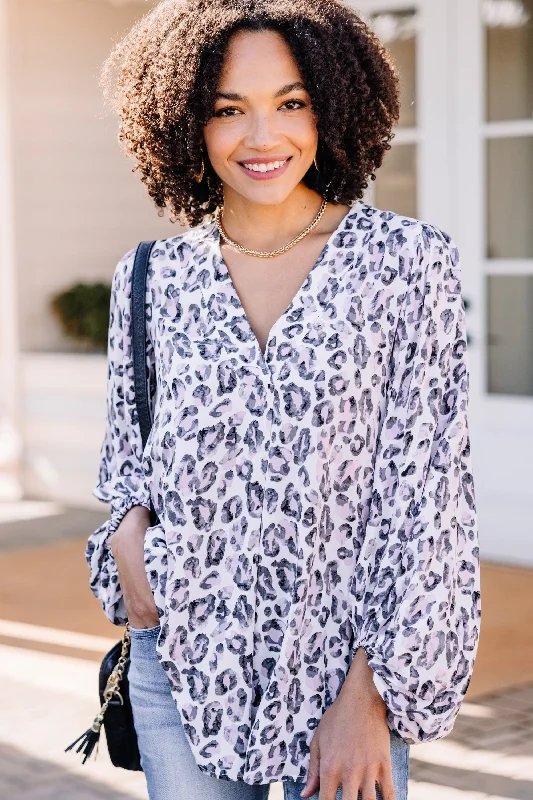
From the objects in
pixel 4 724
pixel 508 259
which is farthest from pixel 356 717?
pixel 508 259

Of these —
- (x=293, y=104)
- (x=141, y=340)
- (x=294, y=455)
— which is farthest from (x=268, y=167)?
(x=294, y=455)

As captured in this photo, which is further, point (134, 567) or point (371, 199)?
point (371, 199)

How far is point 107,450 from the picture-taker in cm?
211

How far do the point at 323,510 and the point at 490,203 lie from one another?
15.1 ft

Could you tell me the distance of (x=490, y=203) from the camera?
6.08 m

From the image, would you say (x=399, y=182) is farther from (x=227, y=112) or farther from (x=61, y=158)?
(x=227, y=112)

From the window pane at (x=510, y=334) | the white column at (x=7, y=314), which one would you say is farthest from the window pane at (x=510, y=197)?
the white column at (x=7, y=314)

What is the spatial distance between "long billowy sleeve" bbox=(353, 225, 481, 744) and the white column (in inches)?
266

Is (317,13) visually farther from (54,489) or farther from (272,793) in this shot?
(54,489)

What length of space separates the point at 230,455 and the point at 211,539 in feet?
0.42

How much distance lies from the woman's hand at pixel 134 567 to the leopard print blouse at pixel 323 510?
0.04 meters

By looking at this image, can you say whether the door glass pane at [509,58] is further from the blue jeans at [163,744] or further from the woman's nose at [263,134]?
the blue jeans at [163,744]

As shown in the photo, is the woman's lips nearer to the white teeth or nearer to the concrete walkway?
the white teeth

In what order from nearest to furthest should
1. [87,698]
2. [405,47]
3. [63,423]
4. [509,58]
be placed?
[87,698] → [509,58] → [405,47] → [63,423]
